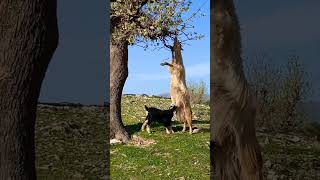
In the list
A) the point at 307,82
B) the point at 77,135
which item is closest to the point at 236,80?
the point at 307,82

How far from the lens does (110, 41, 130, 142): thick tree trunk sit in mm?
13141

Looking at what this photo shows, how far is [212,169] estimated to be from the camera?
5539 mm

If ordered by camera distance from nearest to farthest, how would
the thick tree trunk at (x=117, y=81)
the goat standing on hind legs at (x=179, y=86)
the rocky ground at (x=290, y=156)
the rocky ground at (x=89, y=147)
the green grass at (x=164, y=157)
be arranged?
the rocky ground at (x=290, y=156), the rocky ground at (x=89, y=147), the green grass at (x=164, y=157), the thick tree trunk at (x=117, y=81), the goat standing on hind legs at (x=179, y=86)

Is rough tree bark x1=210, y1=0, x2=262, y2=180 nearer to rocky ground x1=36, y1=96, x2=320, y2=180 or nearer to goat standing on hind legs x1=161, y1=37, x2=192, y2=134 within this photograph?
rocky ground x1=36, y1=96, x2=320, y2=180

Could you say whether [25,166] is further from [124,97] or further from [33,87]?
[124,97]

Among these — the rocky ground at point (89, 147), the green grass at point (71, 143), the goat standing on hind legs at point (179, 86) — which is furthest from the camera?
the goat standing on hind legs at point (179, 86)

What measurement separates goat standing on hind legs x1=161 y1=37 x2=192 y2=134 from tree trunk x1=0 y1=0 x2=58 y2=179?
8.42 m

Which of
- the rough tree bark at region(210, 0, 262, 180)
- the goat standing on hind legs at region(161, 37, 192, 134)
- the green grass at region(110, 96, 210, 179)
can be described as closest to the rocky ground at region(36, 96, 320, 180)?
the green grass at region(110, 96, 210, 179)

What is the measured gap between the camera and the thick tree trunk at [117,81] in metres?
13.1

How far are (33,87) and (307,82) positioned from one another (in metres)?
8.31

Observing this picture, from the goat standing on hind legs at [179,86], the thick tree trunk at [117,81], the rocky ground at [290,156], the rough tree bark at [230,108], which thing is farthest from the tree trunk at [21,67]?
the goat standing on hind legs at [179,86]

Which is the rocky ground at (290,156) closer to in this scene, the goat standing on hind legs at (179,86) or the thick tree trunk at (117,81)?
the goat standing on hind legs at (179,86)

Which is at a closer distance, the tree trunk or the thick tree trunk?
the tree trunk

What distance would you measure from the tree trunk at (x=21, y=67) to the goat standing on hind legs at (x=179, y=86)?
332 inches
